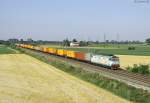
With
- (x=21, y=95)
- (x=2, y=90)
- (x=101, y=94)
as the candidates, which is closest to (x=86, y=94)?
(x=101, y=94)

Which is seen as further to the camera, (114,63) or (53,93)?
(114,63)

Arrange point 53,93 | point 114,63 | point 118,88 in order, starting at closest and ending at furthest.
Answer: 1. point 53,93
2. point 118,88
3. point 114,63

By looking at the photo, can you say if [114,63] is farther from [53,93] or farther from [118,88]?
[53,93]

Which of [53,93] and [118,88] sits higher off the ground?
[118,88]

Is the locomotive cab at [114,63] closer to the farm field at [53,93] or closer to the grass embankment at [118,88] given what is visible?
the grass embankment at [118,88]

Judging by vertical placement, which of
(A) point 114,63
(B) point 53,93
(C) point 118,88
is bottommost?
(B) point 53,93

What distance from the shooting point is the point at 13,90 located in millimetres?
29859

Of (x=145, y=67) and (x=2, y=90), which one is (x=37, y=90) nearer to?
(x=2, y=90)

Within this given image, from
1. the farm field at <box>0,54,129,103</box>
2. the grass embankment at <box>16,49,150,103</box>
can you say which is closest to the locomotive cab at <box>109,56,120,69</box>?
the grass embankment at <box>16,49,150,103</box>

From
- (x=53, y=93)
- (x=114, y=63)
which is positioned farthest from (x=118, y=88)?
(x=114, y=63)

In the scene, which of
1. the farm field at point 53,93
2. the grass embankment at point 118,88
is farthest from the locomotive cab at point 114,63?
the farm field at point 53,93

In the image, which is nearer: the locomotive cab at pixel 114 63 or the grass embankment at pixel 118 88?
the grass embankment at pixel 118 88

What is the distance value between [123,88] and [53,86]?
755 cm

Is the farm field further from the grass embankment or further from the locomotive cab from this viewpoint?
the locomotive cab
